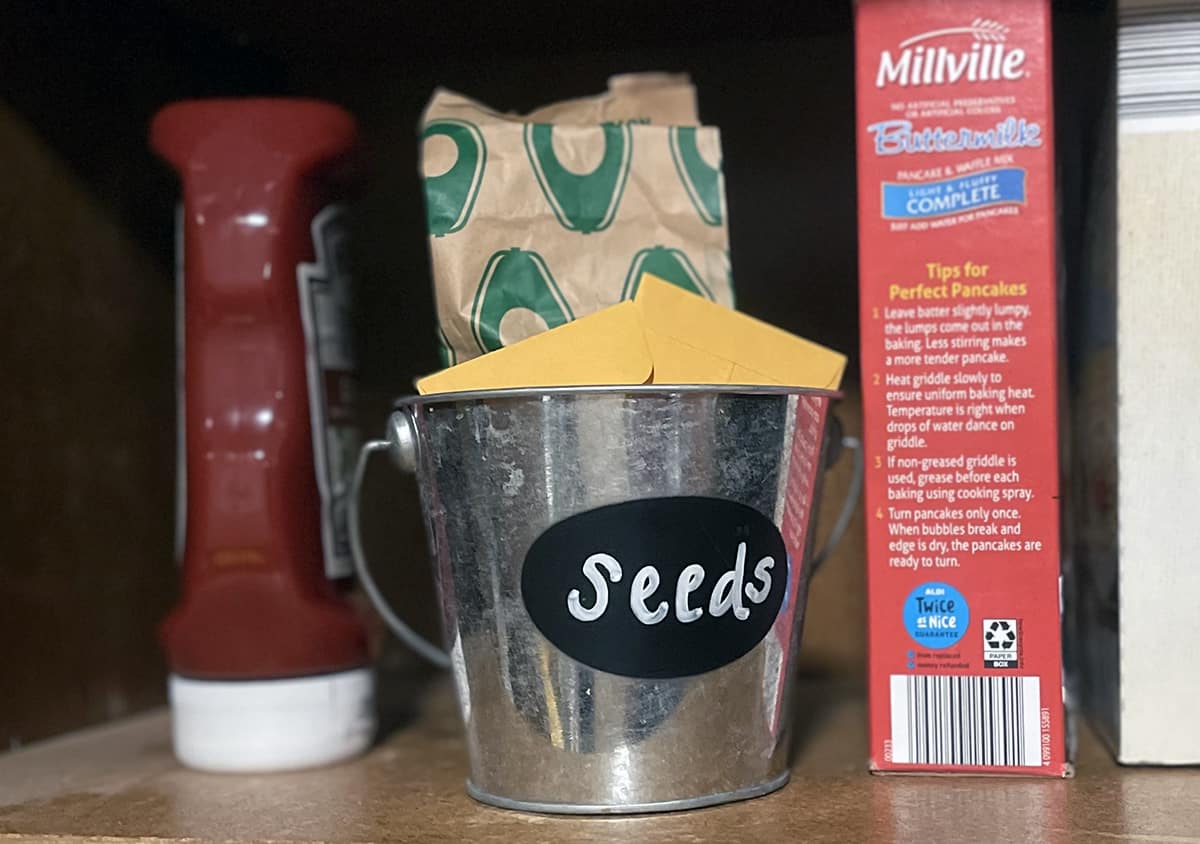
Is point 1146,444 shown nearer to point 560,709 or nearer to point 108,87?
point 560,709

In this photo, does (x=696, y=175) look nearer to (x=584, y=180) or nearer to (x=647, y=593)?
(x=584, y=180)

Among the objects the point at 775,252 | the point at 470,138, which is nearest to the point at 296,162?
the point at 470,138

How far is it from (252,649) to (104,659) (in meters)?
→ 0.14

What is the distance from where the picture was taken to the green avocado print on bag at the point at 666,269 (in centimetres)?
55

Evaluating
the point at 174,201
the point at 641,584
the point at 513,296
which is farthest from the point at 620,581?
the point at 174,201

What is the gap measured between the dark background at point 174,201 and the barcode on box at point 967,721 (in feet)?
0.77

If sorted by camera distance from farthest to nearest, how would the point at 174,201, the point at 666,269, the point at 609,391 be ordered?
1. the point at 174,201
2. the point at 666,269
3. the point at 609,391

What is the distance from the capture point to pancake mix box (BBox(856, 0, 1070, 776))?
49 centimetres

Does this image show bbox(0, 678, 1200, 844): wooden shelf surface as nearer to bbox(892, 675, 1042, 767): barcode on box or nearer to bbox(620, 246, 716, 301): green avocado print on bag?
bbox(892, 675, 1042, 767): barcode on box

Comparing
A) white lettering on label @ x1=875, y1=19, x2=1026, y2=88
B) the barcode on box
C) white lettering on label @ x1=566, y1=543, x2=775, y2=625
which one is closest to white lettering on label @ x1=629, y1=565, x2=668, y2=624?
white lettering on label @ x1=566, y1=543, x2=775, y2=625

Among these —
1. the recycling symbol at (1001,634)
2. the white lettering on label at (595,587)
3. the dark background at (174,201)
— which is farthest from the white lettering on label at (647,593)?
the dark background at (174,201)

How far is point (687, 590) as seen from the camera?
0.46m

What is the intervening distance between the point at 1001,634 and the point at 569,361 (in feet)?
0.63

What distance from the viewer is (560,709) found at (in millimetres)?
468
